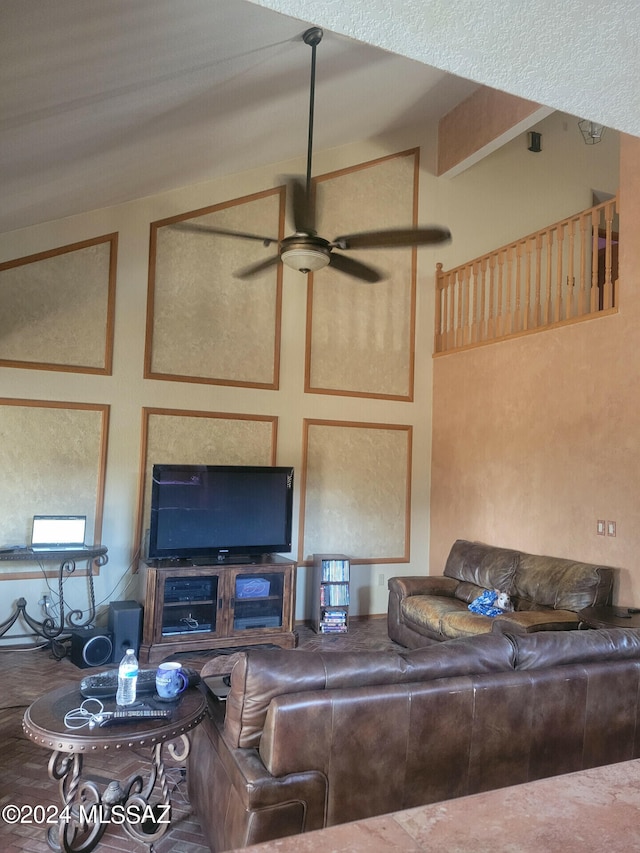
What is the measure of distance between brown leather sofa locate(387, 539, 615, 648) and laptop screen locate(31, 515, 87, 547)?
2.64 meters

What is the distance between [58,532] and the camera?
4.73m

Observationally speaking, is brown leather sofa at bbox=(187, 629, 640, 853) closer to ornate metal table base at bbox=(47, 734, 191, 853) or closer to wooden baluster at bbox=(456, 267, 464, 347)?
ornate metal table base at bbox=(47, 734, 191, 853)

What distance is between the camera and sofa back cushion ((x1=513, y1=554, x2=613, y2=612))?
13.5ft

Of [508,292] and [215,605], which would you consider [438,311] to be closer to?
[508,292]

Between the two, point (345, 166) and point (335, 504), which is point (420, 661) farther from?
point (345, 166)

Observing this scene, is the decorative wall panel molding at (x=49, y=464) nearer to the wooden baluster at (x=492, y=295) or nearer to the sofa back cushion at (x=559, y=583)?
the sofa back cushion at (x=559, y=583)

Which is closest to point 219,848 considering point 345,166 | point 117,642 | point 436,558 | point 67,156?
point 117,642

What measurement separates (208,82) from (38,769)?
12.6 ft

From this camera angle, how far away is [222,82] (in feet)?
12.3

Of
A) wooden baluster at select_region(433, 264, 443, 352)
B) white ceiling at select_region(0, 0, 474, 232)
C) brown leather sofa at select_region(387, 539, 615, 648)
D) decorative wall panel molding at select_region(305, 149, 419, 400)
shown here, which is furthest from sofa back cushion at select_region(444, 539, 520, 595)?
white ceiling at select_region(0, 0, 474, 232)

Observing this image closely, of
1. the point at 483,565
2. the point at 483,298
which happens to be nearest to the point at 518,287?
the point at 483,298

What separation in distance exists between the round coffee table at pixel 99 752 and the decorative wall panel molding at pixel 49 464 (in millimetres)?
2636

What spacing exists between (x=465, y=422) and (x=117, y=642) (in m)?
3.66

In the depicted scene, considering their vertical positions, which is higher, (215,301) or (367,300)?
(367,300)
